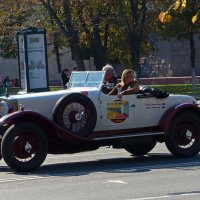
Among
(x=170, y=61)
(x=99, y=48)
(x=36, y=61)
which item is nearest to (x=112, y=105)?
(x=36, y=61)

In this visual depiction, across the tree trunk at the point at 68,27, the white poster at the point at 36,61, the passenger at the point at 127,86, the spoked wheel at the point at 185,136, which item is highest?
the tree trunk at the point at 68,27

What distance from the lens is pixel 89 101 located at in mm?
13500

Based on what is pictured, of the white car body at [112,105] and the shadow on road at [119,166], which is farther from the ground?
the white car body at [112,105]

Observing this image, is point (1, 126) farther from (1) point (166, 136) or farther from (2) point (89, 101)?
(1) point (166, 136)

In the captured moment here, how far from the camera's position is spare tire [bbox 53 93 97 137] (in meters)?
13.3

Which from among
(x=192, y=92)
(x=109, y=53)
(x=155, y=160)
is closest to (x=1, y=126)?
(x=155, y=160)

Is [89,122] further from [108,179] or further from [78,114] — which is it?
[108,179]

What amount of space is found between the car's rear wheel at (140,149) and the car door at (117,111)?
0.82 meters

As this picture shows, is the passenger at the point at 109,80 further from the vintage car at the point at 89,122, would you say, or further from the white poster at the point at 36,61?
the white poster at the point at 36,61

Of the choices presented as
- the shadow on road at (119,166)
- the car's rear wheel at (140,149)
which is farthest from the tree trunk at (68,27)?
the shadow on road at (119,166)

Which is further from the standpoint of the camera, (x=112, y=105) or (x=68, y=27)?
(x=68, y=27)

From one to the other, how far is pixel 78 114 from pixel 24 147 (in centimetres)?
116

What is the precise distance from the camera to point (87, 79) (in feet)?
48.1

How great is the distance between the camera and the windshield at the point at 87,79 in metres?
14.4
